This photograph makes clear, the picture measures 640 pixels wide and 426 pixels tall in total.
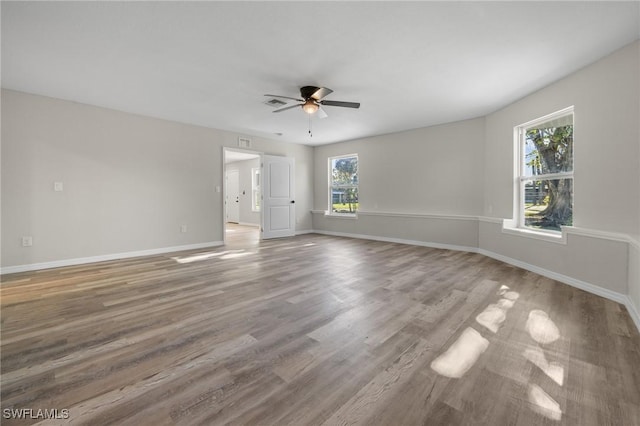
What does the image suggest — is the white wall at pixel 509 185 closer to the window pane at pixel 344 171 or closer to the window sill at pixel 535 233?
the window sill at pixel 535 233

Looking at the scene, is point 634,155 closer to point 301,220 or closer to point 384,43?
point 384,43

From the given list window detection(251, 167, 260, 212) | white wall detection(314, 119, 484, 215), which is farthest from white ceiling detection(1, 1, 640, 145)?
window detection(251, 167, 260, 212)

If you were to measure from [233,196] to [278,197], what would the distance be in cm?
485

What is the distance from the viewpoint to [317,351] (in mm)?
1865

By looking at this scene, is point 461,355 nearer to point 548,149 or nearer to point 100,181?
point 548,149

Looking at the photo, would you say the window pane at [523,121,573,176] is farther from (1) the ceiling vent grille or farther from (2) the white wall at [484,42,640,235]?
(1) the ceiling vent grille

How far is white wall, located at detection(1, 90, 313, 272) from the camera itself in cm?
388

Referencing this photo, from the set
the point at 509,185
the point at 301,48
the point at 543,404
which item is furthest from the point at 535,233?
the point at 301,48

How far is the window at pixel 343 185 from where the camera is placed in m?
7.37

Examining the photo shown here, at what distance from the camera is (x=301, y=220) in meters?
7.99

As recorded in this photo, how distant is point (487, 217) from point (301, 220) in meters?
4.68

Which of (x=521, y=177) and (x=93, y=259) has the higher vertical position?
(x=521, y=177)

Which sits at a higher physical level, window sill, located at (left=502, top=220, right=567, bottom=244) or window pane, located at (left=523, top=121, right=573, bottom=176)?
window pane, located at (left=523, top=121, right=573, bottom=176)

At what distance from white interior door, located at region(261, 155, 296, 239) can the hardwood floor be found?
362 centimetres
